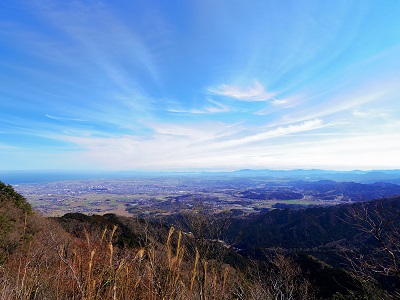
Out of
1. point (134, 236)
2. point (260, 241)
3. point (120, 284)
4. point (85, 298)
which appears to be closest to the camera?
point (85, 298)

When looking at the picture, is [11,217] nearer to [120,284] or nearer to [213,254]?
[213,254]

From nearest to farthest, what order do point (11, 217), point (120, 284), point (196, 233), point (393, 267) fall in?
point (120, 284), point (393, 267), point (196, 233), point (11, 217)

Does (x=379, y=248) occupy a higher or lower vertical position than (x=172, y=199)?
higher

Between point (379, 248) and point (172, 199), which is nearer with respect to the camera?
point (379, 248)

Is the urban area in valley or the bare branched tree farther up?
the bare branched tree

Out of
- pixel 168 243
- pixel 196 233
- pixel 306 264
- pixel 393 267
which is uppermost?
pixel 168 243

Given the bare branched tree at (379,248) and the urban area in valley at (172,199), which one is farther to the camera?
the urban area in valley at (172,199)

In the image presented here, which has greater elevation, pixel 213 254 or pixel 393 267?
pixel 393 267

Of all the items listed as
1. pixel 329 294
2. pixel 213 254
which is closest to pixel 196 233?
pixel 213 254

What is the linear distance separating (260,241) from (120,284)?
139ft

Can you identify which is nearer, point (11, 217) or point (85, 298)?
point (85, 298)

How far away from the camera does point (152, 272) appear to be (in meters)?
1.14

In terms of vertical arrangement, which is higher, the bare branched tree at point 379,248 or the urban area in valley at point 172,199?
the bare branched tree at point 379,248

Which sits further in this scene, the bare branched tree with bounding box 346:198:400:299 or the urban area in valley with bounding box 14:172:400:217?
the urban area in valley with bounding box 14:172:400:217
